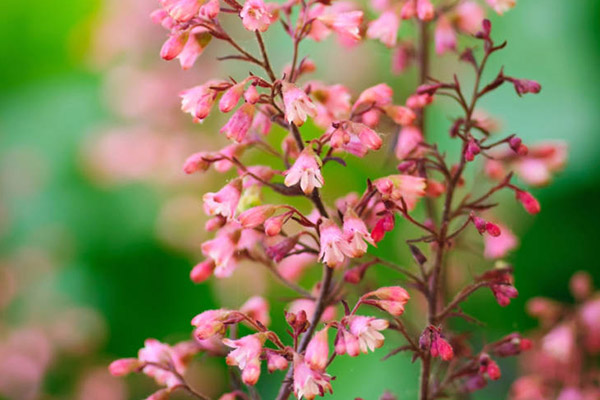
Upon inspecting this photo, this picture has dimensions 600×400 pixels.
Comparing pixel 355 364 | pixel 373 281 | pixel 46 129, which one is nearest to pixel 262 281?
pixel 355 364

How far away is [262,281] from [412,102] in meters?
0.76

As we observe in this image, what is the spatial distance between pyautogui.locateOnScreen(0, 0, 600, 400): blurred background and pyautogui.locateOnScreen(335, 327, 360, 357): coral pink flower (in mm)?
784

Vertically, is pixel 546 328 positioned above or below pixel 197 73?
below

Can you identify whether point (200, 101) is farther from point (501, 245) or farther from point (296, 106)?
point (501, 245)

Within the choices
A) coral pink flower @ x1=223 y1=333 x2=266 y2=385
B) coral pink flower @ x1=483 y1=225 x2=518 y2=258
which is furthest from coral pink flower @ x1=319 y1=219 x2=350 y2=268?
coral pink flower @ x1=483 y1=225 x2=518 y2=258

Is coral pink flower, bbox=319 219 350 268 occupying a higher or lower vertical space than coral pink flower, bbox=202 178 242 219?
lower

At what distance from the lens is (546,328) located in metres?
1.41

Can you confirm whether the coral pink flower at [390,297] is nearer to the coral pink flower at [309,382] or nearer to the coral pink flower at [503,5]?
the coral pink flower at [309,382]

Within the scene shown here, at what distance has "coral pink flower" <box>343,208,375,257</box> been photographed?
84cm

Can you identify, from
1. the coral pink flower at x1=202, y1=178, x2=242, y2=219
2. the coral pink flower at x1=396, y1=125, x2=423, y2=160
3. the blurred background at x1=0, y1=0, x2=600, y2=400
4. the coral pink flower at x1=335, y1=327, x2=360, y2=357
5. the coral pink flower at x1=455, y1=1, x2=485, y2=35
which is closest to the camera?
the coral pink flower at x1=335, y1=327, x2=360, y2=357

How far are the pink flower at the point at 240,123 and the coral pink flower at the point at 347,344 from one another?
24cm

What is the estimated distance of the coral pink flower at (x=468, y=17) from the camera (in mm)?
1285

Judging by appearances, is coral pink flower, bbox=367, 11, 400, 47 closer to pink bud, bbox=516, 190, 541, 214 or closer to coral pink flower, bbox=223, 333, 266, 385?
pink bud, bbox=516, 190, 541, 214

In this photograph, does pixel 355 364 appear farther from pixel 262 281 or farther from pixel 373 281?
pixel 373 281
